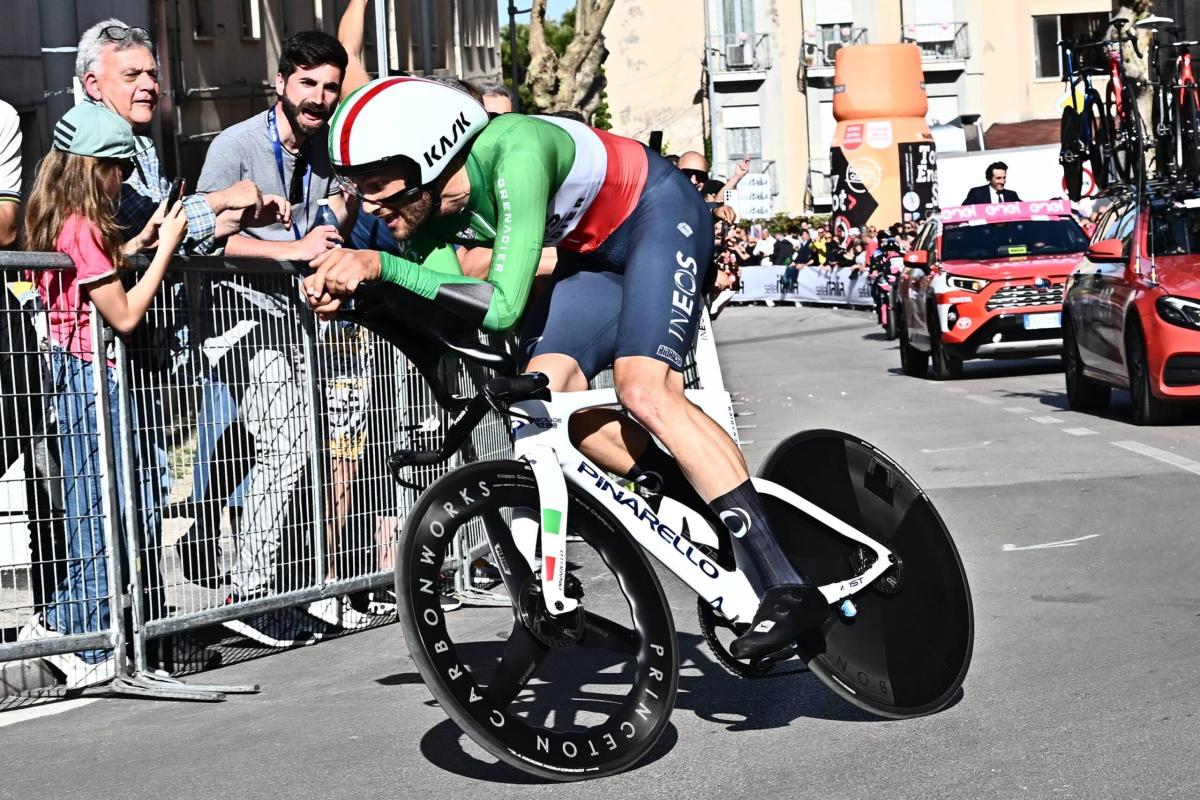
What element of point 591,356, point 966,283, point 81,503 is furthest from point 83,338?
point 966,283

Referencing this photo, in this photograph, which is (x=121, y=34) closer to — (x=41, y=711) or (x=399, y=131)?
(x=41, y=711)

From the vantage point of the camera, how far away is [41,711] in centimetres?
649

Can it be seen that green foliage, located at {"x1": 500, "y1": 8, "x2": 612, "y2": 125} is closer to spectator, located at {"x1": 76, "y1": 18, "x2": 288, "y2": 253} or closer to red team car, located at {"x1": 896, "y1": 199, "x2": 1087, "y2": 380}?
red team car, located at {"x1": 896, "y1": 199, "x2": 1087, "y2": 380}

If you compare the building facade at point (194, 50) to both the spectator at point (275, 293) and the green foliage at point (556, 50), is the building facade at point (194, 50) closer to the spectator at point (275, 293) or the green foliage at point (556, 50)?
the spectator at point (275, 293)

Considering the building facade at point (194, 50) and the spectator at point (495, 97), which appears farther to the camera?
the building facade at point (194, 50)

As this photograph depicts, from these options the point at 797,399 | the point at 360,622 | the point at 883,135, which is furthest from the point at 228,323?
the point at 883,135

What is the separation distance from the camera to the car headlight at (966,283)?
21156 mm

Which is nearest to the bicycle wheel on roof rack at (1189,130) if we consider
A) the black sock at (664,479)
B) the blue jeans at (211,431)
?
the blue jeans at (211,431)

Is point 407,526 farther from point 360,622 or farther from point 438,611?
point 360,622

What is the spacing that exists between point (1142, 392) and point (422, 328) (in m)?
10.4

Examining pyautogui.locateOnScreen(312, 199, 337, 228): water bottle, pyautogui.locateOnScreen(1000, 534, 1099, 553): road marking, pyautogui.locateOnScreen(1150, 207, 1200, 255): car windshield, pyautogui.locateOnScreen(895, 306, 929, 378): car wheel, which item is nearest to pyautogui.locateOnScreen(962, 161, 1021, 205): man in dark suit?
pyautogui.locateOnScreen(895, 306, 929, 378): car wheel

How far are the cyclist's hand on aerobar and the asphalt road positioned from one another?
132 centimetres

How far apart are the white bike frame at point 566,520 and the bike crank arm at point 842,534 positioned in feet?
0.15

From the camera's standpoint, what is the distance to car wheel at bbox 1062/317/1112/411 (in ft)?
52.3
